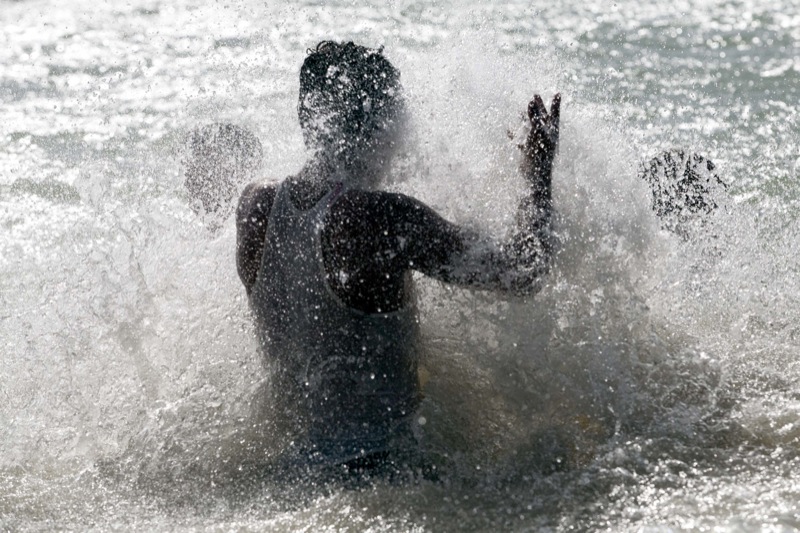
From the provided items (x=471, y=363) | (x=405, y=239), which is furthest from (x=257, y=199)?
(x=471, y=363)

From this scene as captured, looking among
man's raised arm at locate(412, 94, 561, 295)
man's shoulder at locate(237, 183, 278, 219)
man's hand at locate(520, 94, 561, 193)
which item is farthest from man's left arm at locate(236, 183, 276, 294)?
man's hand at locate(520, 94, 561, 193)

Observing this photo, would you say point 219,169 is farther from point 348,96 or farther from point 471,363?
point 471,363

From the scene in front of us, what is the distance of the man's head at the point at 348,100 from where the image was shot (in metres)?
3.18

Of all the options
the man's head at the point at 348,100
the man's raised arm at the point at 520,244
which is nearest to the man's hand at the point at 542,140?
the man's raised arm at the point at 520,244

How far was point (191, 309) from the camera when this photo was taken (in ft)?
13.0

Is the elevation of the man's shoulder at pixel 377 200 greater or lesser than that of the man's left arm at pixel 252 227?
greater

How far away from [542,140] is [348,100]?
2.15ft

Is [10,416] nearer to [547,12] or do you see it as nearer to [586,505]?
[586,505]

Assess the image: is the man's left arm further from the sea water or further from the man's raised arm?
the man's raised arm

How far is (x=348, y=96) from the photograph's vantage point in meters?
3.21

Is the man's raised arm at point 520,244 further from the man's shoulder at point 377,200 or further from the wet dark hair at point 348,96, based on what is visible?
the wet dark hair at point 348,96

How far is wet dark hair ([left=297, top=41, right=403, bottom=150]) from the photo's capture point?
319 cm

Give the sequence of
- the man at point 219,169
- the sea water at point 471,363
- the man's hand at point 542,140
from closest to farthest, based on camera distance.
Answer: the sea water at point 471,363 < the man's hand at point 542,140 < the man at point 219,169

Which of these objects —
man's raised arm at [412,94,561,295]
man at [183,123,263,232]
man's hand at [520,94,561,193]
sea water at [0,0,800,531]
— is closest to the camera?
sea water at [0,0,800,531]
